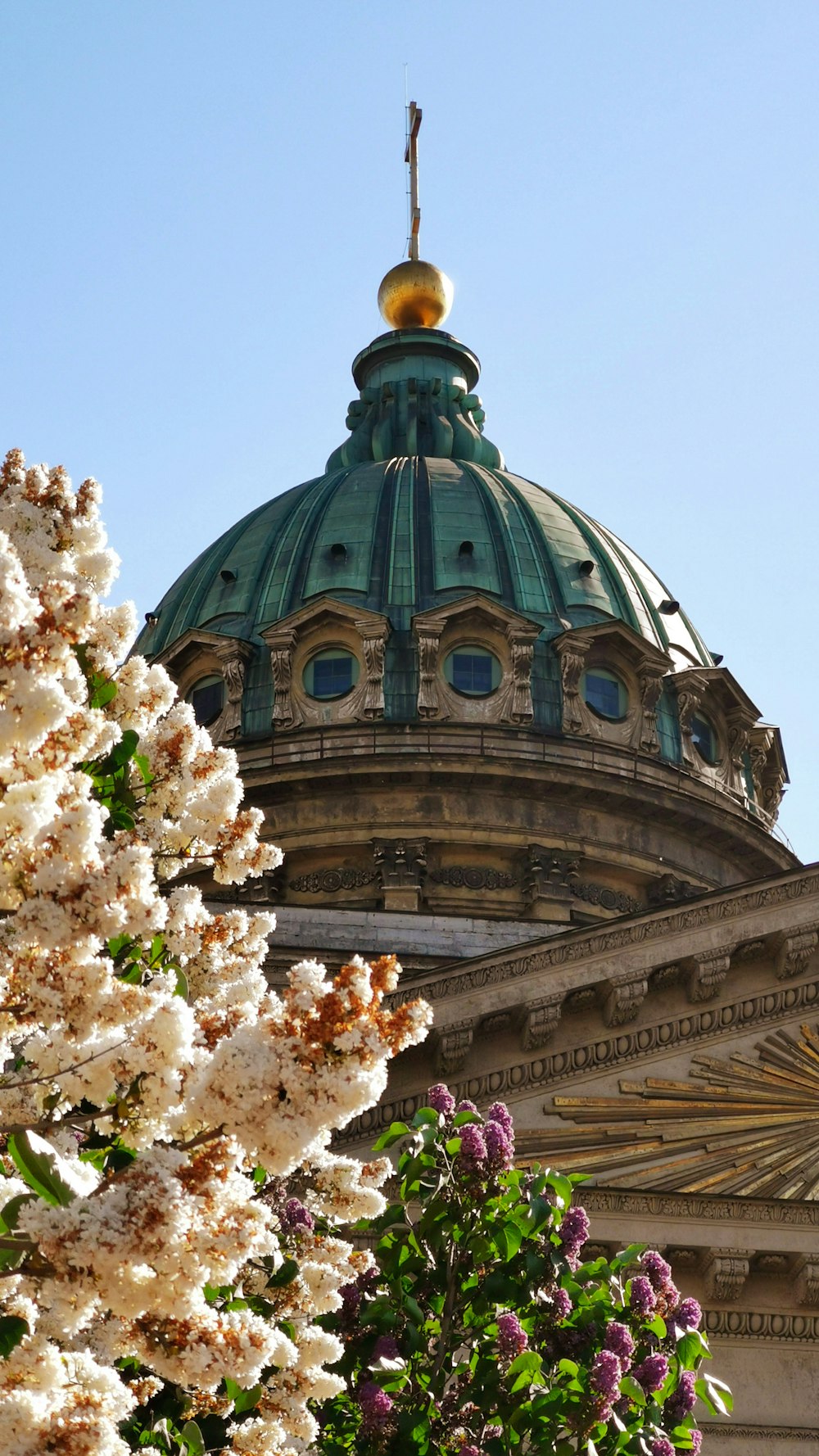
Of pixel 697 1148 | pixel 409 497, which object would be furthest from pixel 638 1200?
pixel 409 497

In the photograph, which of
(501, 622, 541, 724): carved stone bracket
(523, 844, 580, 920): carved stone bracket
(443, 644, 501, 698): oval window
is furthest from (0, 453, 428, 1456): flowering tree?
(443, 644, 501, 698): oval window

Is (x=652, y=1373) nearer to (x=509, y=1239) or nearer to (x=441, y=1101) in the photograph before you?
(x=509, y=1239)

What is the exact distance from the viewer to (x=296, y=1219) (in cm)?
1180

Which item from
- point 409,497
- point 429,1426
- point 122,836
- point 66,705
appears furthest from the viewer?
point 409,497

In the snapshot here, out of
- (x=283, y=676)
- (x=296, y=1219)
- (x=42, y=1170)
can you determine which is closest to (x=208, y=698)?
(x=283, y=676)

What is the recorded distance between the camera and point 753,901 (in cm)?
2286

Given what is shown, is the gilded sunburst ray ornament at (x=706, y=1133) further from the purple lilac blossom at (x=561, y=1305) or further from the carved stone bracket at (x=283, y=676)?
the carved stone bracket at (x=283, y=676)

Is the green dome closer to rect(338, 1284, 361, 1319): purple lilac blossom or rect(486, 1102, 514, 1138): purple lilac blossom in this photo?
rect(486, 1102, 514, 1138): purple lilac blossom

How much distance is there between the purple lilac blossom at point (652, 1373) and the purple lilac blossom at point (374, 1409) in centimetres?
147

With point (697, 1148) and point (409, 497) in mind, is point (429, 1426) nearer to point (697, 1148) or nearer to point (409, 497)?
point (697, 1148)

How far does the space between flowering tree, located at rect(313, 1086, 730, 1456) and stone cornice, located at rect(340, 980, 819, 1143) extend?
24.9ft

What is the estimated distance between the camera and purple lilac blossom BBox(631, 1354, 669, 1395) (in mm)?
12609

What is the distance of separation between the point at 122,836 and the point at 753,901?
15466 millimetres

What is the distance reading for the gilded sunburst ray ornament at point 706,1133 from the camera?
21188mm
